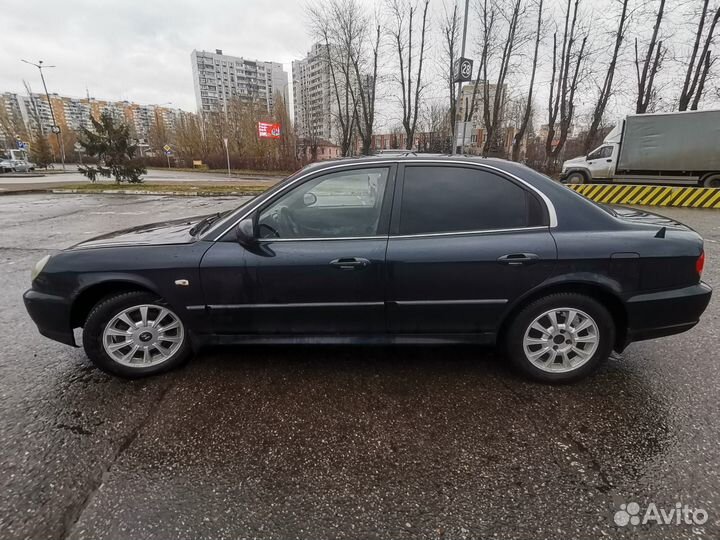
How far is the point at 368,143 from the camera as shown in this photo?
30844 millimetres

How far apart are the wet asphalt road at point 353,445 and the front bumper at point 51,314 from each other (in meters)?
0.36

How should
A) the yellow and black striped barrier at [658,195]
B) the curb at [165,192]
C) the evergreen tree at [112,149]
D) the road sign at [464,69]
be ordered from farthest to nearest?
the evergreen tree at [112,149] < the curb at [165,192] < the yellow and black striped barrier at [658,195] < the road sign at [464,69]

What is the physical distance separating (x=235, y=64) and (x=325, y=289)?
117845 mm

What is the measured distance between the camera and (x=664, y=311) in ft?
8.42

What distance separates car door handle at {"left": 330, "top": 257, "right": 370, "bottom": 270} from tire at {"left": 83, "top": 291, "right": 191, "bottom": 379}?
1.26 meters

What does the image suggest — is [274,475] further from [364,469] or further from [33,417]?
[33,417]

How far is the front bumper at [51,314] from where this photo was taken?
8.64 ft

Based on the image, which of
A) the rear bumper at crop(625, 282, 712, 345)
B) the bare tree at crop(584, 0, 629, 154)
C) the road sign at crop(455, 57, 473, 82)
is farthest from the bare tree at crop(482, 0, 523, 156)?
the rear bumper at crop(625, 282, 712, 345)

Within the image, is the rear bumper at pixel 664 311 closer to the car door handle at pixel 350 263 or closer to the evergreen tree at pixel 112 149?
the car door handle at pixel 350 263

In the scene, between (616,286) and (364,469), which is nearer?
(364,469)

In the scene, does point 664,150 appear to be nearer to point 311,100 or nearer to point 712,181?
point 712,181

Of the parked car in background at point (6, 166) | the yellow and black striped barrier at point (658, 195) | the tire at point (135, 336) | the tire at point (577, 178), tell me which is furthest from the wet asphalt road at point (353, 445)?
the parked car in background at point (6, 166)

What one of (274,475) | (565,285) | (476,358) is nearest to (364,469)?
(274,475)

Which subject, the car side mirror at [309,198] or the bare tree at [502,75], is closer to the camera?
the car side mirror at [309,198]
